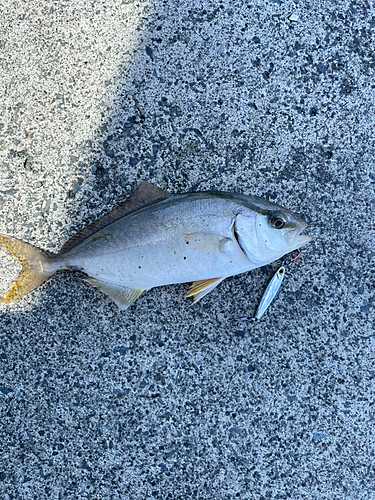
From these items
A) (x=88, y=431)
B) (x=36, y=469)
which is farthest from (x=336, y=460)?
(x=36, y=469)

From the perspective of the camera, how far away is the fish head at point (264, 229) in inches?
84.6

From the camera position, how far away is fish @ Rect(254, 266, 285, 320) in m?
2.44

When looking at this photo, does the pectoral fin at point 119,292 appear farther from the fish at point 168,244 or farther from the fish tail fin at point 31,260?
the fish tail fin at point 31,260

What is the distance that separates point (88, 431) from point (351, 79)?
2815 mm

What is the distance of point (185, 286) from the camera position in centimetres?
246

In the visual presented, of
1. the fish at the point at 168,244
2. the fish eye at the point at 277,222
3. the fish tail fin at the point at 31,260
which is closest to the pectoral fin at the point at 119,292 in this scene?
the fish at the point at 168,244

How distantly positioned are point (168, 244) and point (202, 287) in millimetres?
336

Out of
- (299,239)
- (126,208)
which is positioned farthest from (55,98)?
(299,239)

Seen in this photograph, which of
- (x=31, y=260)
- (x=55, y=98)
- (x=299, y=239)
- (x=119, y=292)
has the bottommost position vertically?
(x=119, y=292)

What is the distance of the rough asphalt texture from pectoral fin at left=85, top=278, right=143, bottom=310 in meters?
0.13

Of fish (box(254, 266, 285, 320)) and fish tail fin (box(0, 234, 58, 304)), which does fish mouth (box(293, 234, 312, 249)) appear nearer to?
fish (box(254, 266, 285, 320))

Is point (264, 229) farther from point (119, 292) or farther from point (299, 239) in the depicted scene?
point (119, 292)

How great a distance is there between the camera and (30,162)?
250 centimetres

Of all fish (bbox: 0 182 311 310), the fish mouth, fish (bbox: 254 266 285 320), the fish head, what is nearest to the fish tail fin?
fish (bbox: 0 182 311 310)
